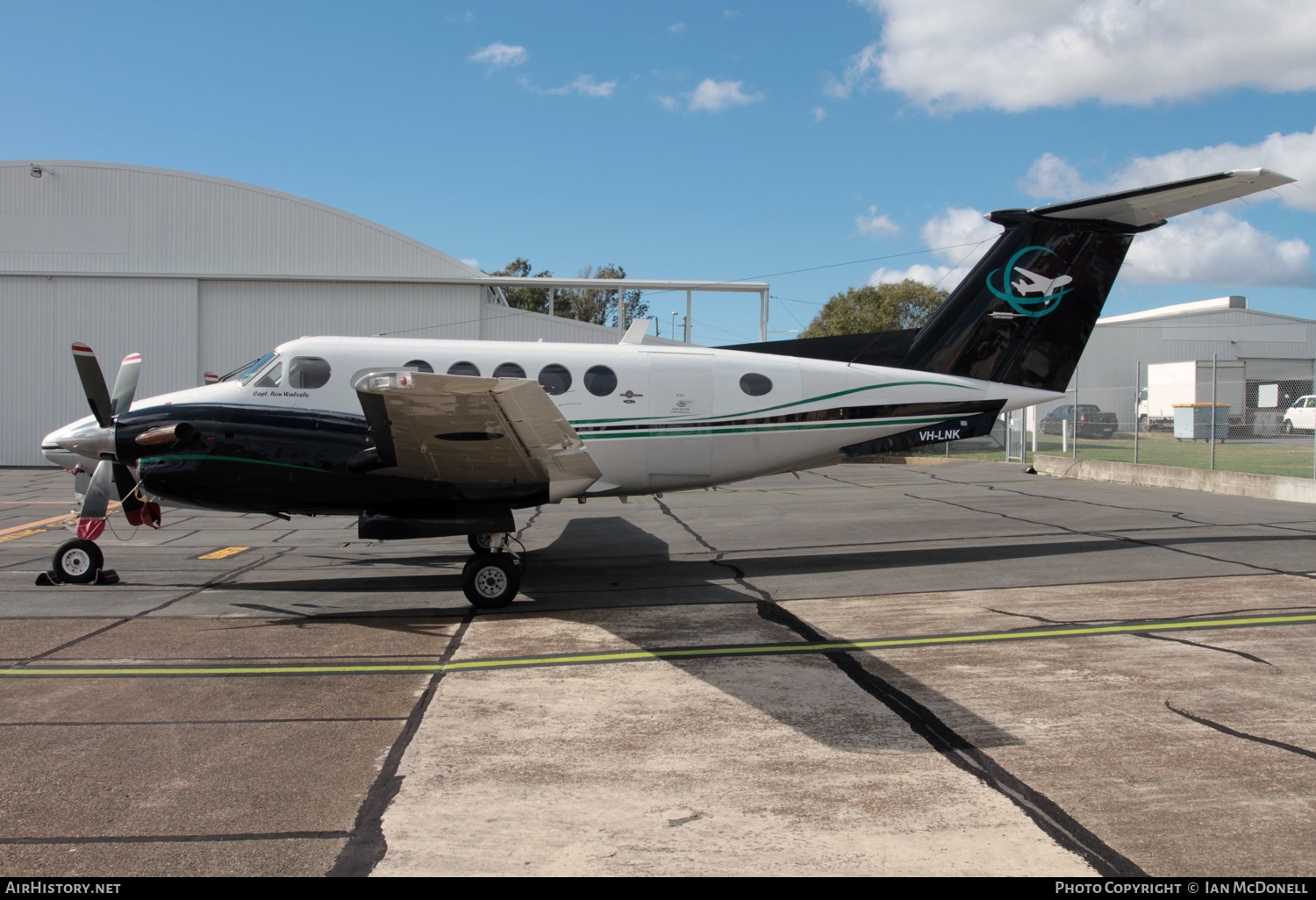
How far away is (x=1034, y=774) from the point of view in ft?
14.3

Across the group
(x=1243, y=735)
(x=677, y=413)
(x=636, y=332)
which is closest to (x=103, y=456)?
(x=636, y=332)

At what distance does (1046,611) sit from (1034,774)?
412 centimetres

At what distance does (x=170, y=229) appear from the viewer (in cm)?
2942

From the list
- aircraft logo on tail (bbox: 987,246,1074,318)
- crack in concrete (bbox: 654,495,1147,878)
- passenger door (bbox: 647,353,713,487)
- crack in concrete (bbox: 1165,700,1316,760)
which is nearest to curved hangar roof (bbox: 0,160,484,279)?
passenger door (bbox: 647,353,713,487)

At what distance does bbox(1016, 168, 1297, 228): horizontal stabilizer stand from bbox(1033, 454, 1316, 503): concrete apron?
798 cm

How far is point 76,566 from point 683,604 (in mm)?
7549

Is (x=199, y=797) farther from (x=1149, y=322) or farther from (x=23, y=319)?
(x=1149, y=322)

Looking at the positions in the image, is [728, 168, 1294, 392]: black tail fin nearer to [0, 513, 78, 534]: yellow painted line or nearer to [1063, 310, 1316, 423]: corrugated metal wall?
[0, 513, 78, 534]: yellow painted line

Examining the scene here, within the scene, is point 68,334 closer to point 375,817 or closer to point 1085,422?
point 375,817

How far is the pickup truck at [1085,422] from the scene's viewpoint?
29.9m

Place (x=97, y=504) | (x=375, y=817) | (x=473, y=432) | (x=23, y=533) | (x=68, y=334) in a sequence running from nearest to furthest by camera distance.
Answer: (x=375, y=817) → (x=473, y=432) → (x=97, y=504) → (x=23, y=533) → (x=68, y=334)

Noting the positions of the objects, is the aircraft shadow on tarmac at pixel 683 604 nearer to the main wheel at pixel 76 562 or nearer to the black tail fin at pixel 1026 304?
the main wheel at pixel 76 562
